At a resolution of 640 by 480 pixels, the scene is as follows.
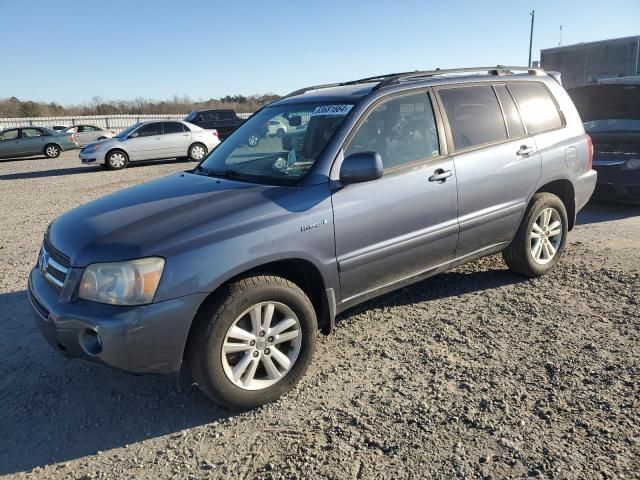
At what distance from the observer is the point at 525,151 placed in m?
4.46

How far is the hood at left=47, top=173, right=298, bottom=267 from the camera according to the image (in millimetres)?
2791

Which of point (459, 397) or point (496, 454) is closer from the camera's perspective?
point (496, 454)

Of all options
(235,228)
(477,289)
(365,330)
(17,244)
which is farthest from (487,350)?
(17,244)

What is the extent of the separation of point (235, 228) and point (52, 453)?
1535mm

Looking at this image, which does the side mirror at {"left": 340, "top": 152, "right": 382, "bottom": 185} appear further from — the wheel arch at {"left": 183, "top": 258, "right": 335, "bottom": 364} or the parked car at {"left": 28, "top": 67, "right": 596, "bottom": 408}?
the wheel arch at {"left": 183, "top": 258, "right": 335, "bottom": 364}

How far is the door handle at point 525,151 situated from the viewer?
14.5ft

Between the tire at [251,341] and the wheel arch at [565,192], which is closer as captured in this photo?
the tire at [251,341]

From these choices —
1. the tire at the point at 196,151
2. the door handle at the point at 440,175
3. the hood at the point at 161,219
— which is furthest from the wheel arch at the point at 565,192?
the tire at the point at 196,151

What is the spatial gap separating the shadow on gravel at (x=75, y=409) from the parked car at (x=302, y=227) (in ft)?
1.28

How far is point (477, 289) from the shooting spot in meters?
4.67

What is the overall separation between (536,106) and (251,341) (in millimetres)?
3475

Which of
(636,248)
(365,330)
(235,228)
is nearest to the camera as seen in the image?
(235,228)

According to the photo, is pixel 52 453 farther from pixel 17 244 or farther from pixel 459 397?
pixel 17 244

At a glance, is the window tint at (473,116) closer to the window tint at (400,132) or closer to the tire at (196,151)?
the window tint at (400,132)
